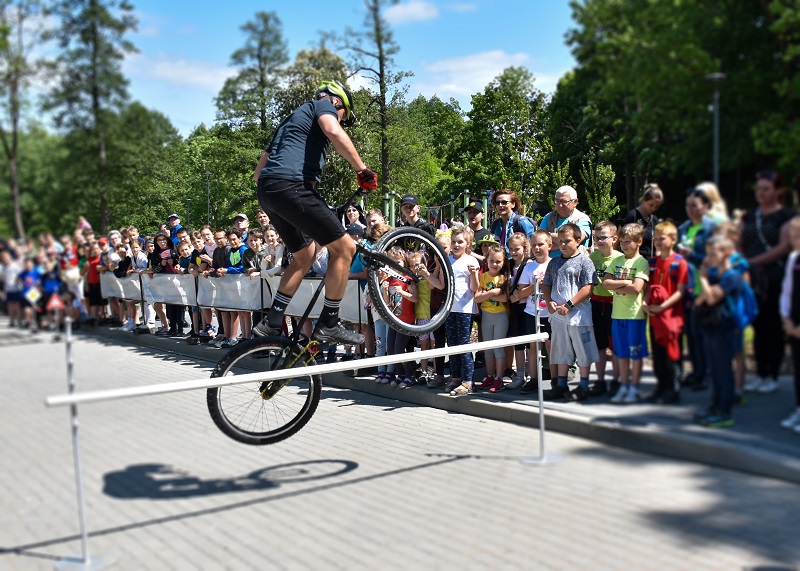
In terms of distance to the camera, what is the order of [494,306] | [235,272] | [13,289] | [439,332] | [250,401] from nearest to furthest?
[13,289] → [250,401] → [494,306] → [439,332] → [235,272]

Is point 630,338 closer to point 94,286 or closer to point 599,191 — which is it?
point 599,191

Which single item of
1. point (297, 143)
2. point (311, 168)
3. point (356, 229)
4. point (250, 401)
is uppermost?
point (297, 143)

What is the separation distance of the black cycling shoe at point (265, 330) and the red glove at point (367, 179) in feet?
4.67

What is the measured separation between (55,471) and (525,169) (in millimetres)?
3923

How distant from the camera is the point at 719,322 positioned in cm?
462

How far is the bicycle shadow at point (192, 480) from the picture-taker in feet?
19.6

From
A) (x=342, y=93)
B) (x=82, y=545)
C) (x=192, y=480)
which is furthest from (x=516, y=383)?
(x=82, y=545)

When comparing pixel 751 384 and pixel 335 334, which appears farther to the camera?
pixel 335 334

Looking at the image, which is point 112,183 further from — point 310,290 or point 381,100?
point 310,290

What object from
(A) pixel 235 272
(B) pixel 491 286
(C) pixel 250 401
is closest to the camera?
(C) pixel 250 401

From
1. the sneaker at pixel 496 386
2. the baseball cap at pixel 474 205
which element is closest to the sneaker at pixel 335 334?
the baseball cap at pixel 474 205

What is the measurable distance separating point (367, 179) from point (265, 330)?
1.54 meters

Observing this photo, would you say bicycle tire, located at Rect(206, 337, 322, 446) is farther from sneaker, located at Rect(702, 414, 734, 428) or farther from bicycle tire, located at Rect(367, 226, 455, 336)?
sneaker, located at Rect(702, 414, 734, 428)

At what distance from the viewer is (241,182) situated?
5.96 m
